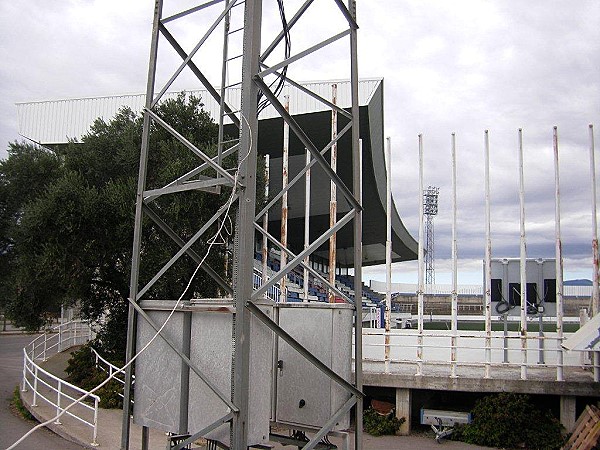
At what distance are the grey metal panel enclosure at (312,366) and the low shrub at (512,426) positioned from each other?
7.08 meters

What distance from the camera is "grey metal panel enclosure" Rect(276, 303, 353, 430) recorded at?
594cm

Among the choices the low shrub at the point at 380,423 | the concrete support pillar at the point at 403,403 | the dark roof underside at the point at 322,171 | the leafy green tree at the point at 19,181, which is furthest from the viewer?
the dark roof underside at the point at 322,171

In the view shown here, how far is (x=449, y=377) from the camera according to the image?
1271 cm

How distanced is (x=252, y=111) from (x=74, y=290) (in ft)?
40.2

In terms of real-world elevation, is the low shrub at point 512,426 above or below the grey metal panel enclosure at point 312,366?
below

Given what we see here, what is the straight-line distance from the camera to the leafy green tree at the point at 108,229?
14.2 m

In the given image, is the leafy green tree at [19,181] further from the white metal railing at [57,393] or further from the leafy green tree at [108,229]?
the white metal railing at [57,393]

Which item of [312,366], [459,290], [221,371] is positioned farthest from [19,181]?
[459,290]

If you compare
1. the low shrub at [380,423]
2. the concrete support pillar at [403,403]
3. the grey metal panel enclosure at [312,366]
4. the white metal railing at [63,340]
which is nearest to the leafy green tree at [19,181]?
the white metal railing at [63,340]

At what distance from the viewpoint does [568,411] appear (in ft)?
40.0

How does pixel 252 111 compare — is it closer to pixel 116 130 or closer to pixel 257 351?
pixel 257 351

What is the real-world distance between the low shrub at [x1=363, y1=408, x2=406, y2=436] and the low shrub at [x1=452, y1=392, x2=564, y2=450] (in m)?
1.22

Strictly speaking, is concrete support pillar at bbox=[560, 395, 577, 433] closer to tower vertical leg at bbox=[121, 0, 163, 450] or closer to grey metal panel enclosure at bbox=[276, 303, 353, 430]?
grey metal panel enclosure at bbox=[276, 303, 353, 430]

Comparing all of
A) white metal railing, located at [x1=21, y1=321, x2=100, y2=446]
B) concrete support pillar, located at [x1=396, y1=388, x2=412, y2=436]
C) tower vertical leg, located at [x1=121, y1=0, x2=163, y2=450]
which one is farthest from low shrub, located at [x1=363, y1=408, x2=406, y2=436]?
tower vertical leg, located at [x1=121, y1=0, x2=163, y2=450]
